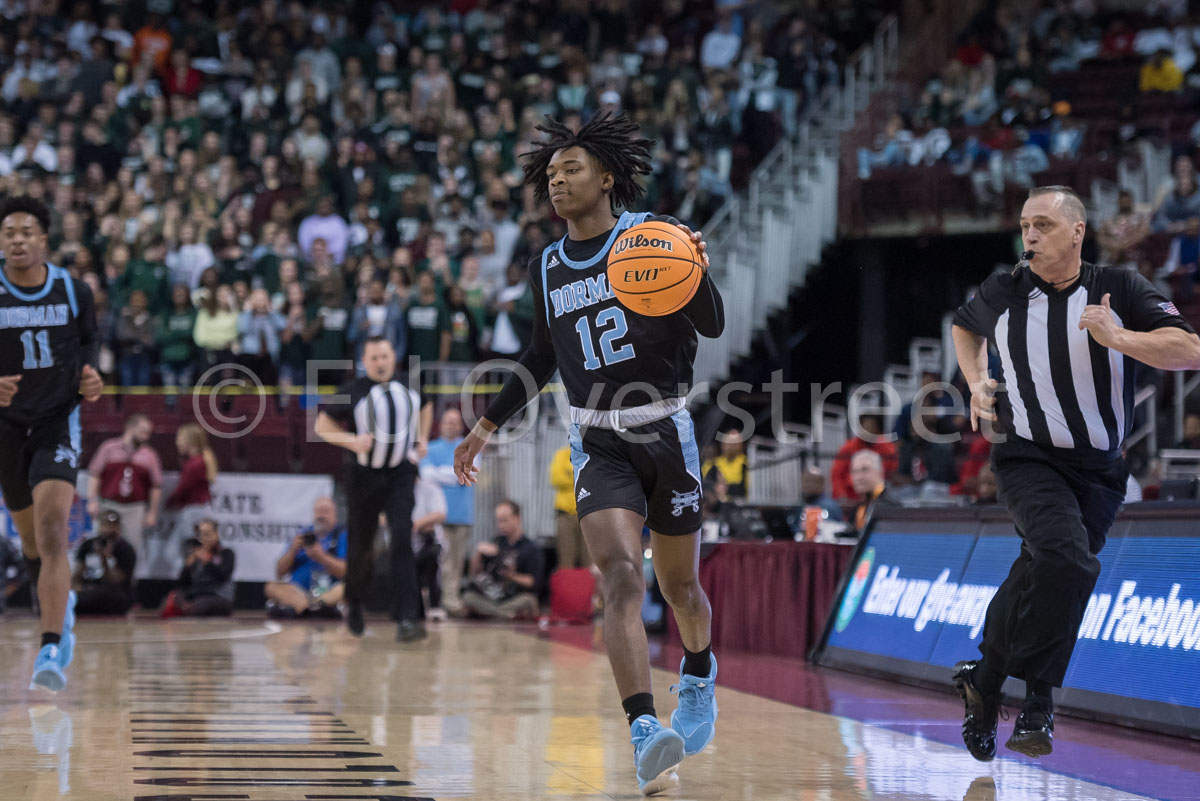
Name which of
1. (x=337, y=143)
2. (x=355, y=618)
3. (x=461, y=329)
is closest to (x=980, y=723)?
(x=355, y=618)

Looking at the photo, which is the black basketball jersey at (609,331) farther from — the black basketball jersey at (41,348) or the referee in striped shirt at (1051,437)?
the black basketball jersey at (41,348)

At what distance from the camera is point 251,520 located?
14.9 m

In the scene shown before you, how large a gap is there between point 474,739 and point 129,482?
9293mm

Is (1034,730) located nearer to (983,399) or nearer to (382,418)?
(983,399)

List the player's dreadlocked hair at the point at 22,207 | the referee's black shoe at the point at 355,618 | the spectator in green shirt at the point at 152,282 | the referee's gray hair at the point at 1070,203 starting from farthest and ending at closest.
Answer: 1. the spectator in green shirt at the point at 152,282
2. the referee's black shoe at the point at 355,618
3. the player's dreadlocked hair at the point at 22,207
4. the referee's gray hair at the point at 1070,203

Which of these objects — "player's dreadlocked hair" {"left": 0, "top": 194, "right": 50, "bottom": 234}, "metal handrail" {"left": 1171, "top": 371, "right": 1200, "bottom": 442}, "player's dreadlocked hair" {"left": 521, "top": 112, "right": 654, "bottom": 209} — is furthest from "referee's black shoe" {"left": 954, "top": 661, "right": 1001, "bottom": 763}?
"metal handrail" {"left": 1171, "top": 371, "right": 1200, "bottom": 442}

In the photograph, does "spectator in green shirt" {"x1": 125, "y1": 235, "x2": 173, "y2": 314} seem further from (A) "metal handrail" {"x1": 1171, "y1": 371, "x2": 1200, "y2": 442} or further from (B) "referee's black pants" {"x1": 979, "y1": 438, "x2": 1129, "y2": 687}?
(B) "referee's black pants" {"x1": 979, "y1": 438, "x2": 1129, "y2": 687}

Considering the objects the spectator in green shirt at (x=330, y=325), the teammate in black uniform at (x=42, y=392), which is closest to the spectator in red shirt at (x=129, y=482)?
the spectator in green shirt at (x=330, y=325)

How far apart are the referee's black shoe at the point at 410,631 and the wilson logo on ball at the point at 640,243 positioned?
628 centimetres

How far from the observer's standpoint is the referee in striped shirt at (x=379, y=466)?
11.0m

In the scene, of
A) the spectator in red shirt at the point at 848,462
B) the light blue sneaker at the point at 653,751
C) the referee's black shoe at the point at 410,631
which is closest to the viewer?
the light blue sneaker at the point at 653,751

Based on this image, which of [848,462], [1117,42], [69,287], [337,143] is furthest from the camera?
[1117,42]

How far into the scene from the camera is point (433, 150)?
770 inches

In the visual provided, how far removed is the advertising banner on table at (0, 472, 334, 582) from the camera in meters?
14.8
